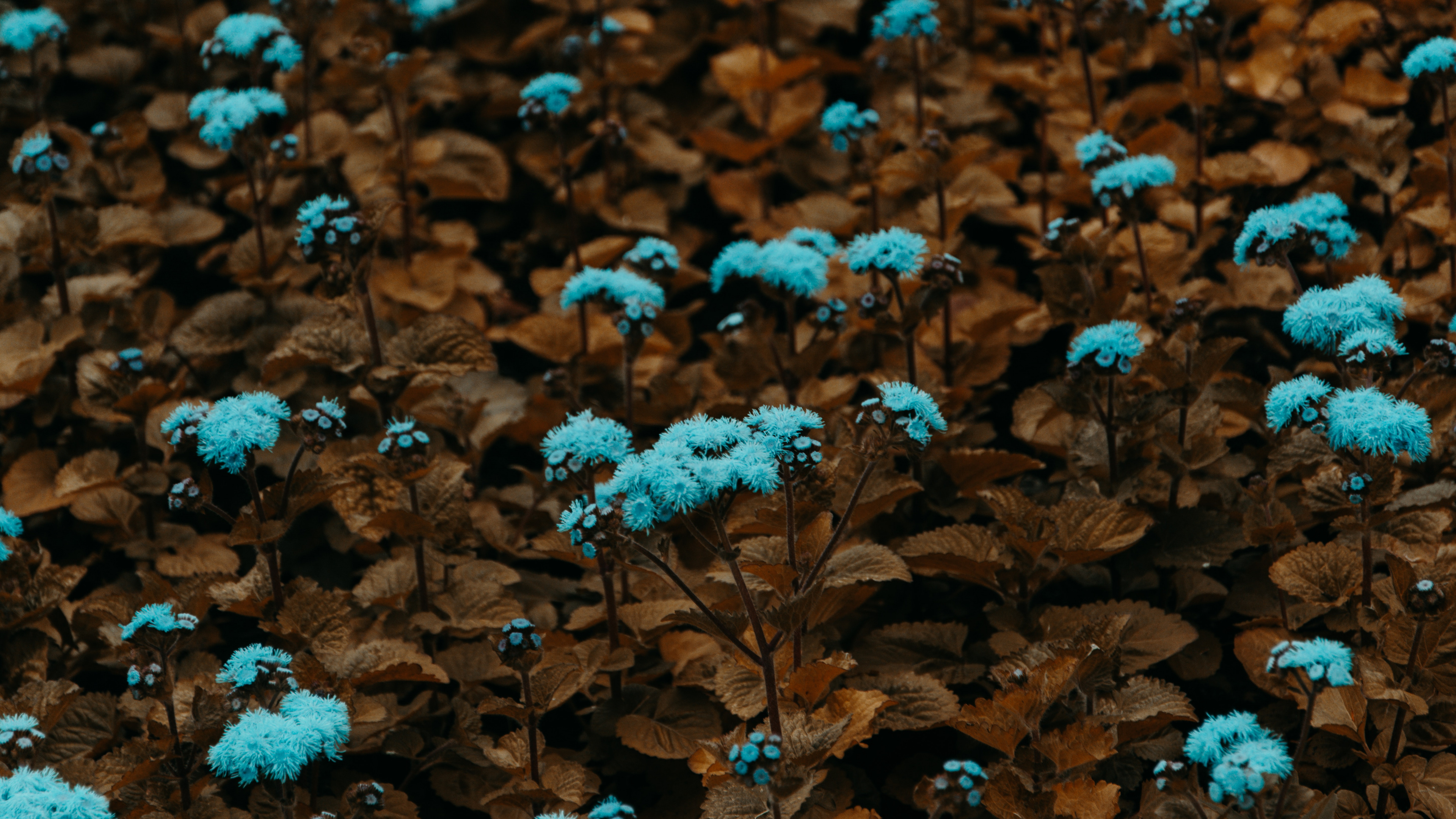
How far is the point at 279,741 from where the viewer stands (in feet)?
10.4

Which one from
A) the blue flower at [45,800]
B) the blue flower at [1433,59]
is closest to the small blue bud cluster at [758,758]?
the blue flower at [45,800]

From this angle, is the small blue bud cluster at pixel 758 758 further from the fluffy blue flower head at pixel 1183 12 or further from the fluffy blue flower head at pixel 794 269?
the fluffy blue flower head at pixel 1183 12

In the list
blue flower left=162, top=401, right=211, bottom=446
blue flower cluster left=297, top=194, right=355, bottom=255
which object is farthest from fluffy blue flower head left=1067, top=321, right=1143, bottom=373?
blue flower left=162, top=401, right=211, bottom=446

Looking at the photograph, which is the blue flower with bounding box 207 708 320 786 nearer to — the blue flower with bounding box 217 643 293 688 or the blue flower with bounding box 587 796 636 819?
the blue flower with bounding box 217 643 293 688

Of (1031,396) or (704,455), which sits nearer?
(704,455)

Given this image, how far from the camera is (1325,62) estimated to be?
643cm

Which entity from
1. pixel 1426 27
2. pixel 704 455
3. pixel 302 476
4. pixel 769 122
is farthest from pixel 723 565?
pixel 1426 27

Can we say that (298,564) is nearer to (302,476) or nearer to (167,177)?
(302,476)

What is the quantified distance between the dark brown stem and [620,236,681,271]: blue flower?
7.74 ft

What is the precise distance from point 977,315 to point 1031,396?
0.63m

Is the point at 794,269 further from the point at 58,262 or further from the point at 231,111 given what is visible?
the point at 58,262

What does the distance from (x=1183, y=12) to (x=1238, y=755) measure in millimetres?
3637

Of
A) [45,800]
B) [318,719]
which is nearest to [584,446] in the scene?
[318,719]

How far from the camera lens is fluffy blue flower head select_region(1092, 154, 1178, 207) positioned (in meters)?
4.87
